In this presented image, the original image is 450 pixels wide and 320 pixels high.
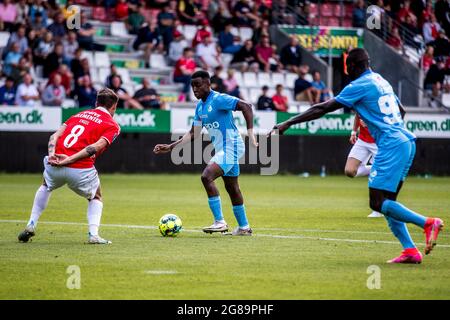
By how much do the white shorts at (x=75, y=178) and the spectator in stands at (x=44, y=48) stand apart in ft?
60.8

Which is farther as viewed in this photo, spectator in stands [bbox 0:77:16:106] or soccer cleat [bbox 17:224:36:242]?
spectator in stands [bbox 0:77:16:106]

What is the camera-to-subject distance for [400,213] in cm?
1041

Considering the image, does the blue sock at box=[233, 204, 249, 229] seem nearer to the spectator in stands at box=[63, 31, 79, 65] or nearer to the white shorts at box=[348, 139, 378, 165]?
the white shorts at box=[348, 139, 378, 165]

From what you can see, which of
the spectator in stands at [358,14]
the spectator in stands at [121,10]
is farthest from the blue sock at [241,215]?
the spectator in stands at [358,14]

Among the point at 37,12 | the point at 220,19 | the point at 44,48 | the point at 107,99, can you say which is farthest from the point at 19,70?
the point at 107,99

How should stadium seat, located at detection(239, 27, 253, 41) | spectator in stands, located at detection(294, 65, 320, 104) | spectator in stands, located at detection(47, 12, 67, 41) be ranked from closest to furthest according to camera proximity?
1. spectator in stands, located at detection(47, 12, 67, 41)
2. spectator in stands, located at detection(294, 65, 320, 104)
3. stadium seat, located at detection(239, 27, 253, 41)

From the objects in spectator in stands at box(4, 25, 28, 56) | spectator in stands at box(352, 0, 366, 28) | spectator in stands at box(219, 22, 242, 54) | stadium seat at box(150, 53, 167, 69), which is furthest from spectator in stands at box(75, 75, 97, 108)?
spectator in stands at box(352, 0, 366, 28)

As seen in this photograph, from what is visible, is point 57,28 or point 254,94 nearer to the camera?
point 57,28

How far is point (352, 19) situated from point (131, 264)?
2879 centimetres

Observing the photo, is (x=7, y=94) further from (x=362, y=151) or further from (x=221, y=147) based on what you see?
(x=221, y=147)

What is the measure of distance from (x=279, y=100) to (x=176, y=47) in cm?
398

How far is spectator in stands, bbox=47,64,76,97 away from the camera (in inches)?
1169

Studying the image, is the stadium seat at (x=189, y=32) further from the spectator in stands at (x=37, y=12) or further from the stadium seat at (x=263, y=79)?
the spectator in stands at (x=37, y=12)

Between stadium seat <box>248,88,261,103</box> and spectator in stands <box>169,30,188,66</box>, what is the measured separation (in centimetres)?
260
